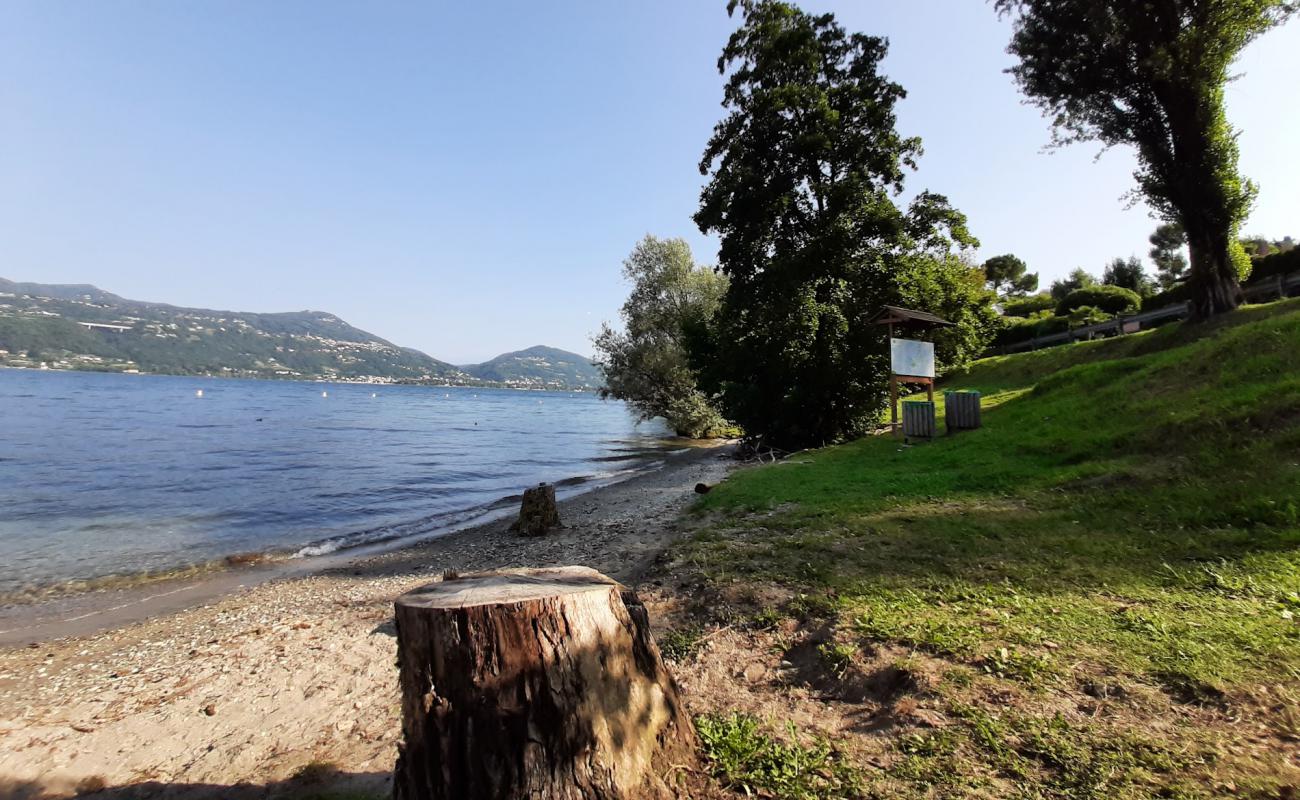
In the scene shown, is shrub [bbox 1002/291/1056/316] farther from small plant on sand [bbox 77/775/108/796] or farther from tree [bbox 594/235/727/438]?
small plant on sand [bbox 77/775/108/796]

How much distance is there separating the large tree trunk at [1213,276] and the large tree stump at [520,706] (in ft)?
73.8

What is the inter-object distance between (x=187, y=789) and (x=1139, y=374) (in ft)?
59.5

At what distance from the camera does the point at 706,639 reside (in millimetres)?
5105

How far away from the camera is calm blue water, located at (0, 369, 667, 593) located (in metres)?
13.6

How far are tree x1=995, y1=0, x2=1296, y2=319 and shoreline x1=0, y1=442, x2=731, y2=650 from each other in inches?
832

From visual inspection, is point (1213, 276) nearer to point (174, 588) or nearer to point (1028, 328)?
point (1028, 328)

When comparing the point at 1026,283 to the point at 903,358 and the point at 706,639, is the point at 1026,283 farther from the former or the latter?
the point at 706,639

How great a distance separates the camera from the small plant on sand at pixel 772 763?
303 cm

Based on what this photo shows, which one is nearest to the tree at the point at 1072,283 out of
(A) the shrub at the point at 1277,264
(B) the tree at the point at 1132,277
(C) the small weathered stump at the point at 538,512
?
(B) the tree at the point at 1132,277

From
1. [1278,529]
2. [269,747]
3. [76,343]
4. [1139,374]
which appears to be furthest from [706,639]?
[76,343]

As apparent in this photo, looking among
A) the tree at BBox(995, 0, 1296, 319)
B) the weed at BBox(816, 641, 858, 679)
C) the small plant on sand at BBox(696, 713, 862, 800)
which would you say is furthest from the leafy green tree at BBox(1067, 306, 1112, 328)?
the small plant on sand at BBox(696, 713, 862, 800)

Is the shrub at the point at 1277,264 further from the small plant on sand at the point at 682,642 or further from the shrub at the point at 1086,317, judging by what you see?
the small plant on sand at the point at 682,642

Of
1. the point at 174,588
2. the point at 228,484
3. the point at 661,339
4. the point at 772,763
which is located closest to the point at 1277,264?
the point at 661,339

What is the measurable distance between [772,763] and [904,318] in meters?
16.8
